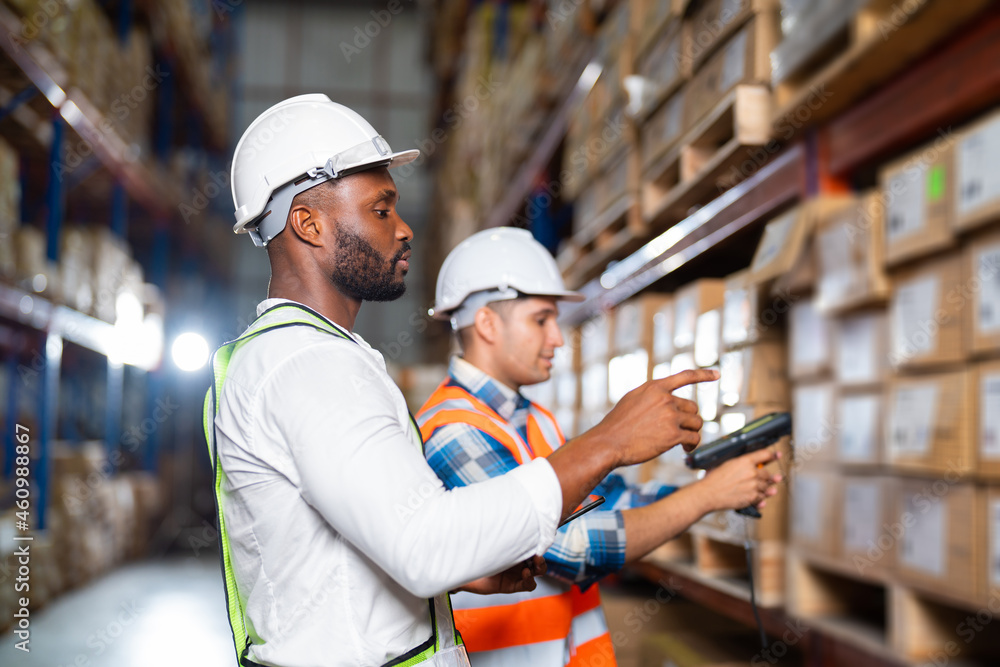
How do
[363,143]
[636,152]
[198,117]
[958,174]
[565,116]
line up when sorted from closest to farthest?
[363,143] < [958,174] < [636,152] < [565,116] < [198,117]

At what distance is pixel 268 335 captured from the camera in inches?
49.6

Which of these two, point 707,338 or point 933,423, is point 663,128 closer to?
point 707,338

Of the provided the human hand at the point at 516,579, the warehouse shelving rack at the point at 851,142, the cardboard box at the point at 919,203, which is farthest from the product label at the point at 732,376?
the human hand at the point at 516,579

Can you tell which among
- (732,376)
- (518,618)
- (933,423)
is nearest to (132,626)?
(518,618)

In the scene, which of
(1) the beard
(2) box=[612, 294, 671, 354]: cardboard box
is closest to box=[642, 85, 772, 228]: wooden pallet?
(2) box=[612, 294, 671, 354]: cardboard box

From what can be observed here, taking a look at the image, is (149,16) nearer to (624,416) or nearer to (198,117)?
(198,117)

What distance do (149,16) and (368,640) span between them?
32.0 ft

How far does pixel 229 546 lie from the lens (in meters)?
1.37

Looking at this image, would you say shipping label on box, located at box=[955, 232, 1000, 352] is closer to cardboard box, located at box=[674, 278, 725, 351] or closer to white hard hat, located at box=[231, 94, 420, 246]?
cardboard box, located at box=[674, 278, 725, 351]

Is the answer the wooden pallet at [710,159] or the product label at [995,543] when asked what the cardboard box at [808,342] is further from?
the product label at [995,543]

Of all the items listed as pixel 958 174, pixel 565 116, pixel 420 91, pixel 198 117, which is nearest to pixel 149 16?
pixel 198 117

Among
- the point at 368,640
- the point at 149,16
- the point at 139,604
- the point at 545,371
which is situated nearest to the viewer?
the point at 368,640

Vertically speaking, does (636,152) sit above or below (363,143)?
above

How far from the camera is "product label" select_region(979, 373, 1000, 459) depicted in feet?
5.93
